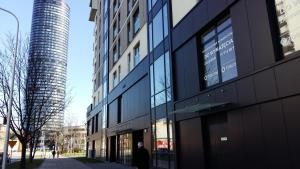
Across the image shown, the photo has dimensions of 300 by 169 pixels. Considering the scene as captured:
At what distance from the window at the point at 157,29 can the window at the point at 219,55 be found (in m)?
5.56

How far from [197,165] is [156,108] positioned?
20.7 ft

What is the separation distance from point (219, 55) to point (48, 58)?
18.5m

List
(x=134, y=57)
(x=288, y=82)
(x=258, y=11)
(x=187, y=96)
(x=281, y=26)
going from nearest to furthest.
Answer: (x=288, y=82) < (x=281, y=26) < (x=258, y=11) < (x=187, y=96) < (x=134, y=57)

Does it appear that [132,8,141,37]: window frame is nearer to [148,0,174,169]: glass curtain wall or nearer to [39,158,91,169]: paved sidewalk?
[148,0,174,169]: glass curtain wall

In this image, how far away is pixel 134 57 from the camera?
26234mm

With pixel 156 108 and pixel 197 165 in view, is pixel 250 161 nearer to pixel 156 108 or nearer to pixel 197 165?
pixel 197 165

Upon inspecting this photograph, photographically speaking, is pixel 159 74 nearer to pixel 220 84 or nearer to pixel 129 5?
pixel 220 84

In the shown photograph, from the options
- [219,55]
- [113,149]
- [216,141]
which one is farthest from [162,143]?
[113,149]

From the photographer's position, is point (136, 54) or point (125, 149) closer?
point (136, 54)

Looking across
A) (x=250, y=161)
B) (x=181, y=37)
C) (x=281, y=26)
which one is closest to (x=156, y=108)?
(x=181, y=37)

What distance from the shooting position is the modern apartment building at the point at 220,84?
9.20 metres

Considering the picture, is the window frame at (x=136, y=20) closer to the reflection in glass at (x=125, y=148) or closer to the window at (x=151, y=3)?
the window at (x=151, y=3)

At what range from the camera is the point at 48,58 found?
27.2m

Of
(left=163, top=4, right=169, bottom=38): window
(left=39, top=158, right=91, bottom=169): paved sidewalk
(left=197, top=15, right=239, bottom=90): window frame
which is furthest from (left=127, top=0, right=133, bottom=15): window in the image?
(left=39, top=158, right=91, bottom=169): paved sidewalk
